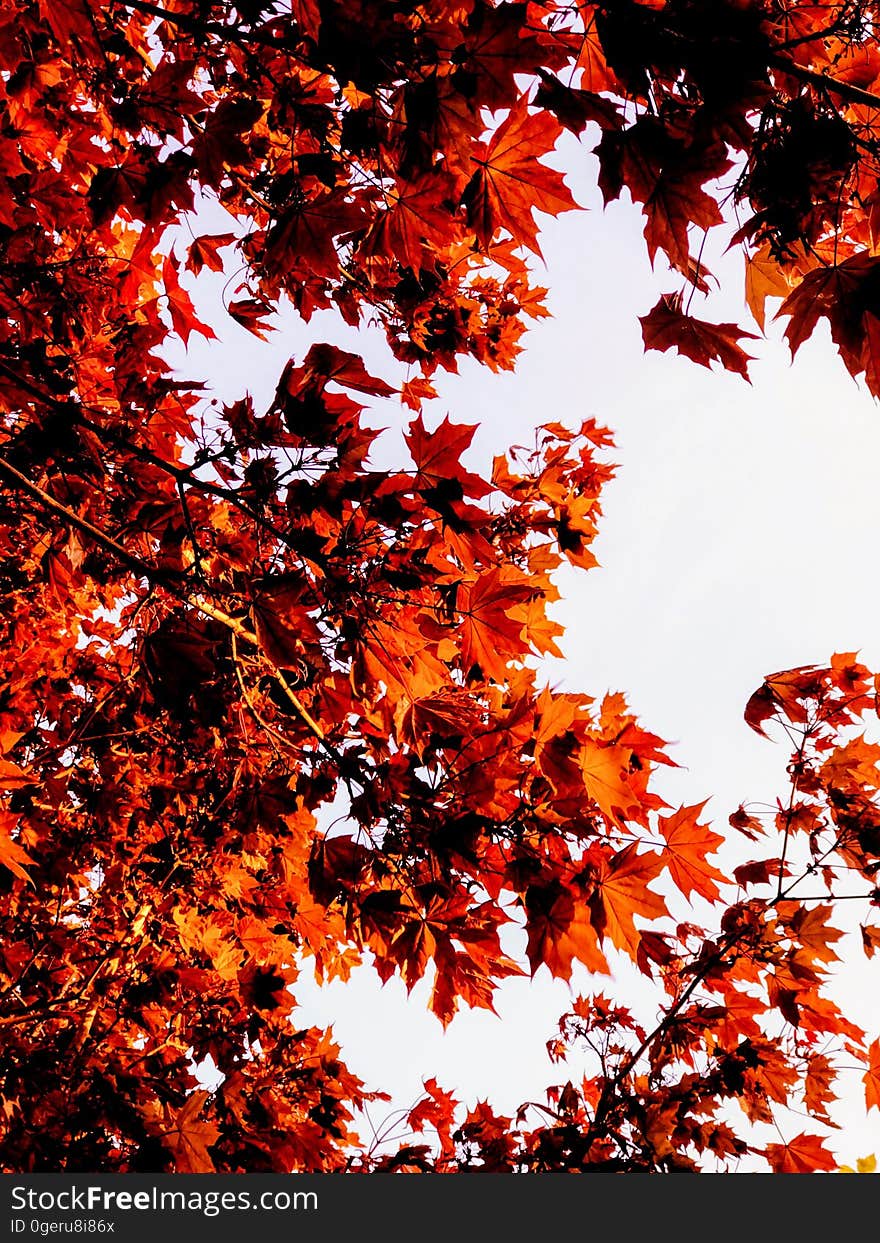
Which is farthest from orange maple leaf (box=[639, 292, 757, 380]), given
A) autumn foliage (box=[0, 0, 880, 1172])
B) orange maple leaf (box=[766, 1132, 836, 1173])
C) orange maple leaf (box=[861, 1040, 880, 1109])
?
orange maple leaf (box=[766, 1132, 836, 1173])

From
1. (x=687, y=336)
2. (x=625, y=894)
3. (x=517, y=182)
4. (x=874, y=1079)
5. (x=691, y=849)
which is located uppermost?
(x=517, y=182)

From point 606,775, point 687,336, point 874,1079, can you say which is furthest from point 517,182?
point 874,1079

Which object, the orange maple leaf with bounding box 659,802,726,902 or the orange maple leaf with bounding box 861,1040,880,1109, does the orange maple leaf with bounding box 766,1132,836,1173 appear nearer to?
the orange maple leaf with bounding box 861,1040,880,1109

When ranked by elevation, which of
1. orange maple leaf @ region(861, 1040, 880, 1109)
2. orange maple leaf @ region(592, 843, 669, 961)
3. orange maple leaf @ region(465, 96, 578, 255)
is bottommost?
orange maple leaf @ region(861, 1040, 880, 1109)

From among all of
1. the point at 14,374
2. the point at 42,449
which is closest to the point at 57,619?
the point at 42,449

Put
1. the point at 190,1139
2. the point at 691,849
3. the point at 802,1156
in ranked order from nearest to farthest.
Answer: the point at 691,849, the point at 190,1139, the point at 802,1156

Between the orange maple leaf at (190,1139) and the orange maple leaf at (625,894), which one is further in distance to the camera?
the orange maple leaf at (190,1139)

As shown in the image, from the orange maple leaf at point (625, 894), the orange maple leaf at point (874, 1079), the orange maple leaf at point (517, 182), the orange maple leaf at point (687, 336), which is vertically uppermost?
the orange maple leaf at point (517, 182)

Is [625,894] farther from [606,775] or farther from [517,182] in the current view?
[517,182]

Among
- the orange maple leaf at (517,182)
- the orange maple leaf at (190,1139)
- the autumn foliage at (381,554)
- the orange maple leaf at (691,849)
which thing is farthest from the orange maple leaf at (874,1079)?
the orange maple leaf at (517,182)

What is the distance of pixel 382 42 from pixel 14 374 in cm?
133

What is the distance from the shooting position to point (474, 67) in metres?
1.67

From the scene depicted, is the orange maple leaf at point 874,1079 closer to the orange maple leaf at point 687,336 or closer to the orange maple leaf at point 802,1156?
the orange maple leaf at point 802,1156

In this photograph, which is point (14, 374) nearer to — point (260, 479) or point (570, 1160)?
point (260, 479)
